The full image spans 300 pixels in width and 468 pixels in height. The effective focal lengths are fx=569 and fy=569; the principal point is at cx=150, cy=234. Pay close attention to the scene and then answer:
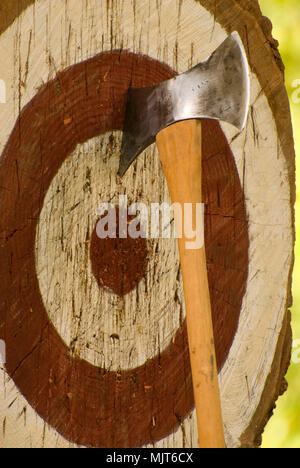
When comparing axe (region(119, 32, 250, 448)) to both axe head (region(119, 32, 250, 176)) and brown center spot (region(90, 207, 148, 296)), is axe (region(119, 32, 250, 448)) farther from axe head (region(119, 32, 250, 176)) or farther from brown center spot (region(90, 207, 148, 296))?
brown center spot (region(90, 207, 148, 296))

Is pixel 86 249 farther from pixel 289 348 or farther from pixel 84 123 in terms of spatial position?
pixel 289 348

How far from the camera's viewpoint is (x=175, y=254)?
1.24 m

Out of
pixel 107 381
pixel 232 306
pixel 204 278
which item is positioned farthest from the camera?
pixel 232 306

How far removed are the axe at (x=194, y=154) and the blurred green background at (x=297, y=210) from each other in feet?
3.33

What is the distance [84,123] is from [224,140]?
33 cm

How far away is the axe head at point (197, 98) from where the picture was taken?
3.23 feet

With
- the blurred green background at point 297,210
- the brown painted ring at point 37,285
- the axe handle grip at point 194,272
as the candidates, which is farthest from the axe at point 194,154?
the blurred green background at point 297,210

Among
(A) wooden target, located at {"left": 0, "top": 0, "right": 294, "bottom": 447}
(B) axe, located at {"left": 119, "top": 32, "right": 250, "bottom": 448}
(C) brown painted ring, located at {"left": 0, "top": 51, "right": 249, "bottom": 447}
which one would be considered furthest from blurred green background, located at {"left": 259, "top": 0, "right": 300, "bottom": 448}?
(B) axe, located at {"left": 119, "top": 32, "right": 250, "bottom": 448}

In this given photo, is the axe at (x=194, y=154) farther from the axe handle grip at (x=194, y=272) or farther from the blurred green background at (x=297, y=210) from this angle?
the blurred green background at (x=297, y=210)

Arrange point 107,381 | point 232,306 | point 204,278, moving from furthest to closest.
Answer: point 232,306, point 107,381, point 204,278

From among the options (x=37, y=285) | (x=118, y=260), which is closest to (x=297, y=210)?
(x=118, y=260)

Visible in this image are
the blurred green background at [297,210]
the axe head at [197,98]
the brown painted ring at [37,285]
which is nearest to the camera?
the axe head at [197,98]

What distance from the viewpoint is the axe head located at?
0.99 metres
